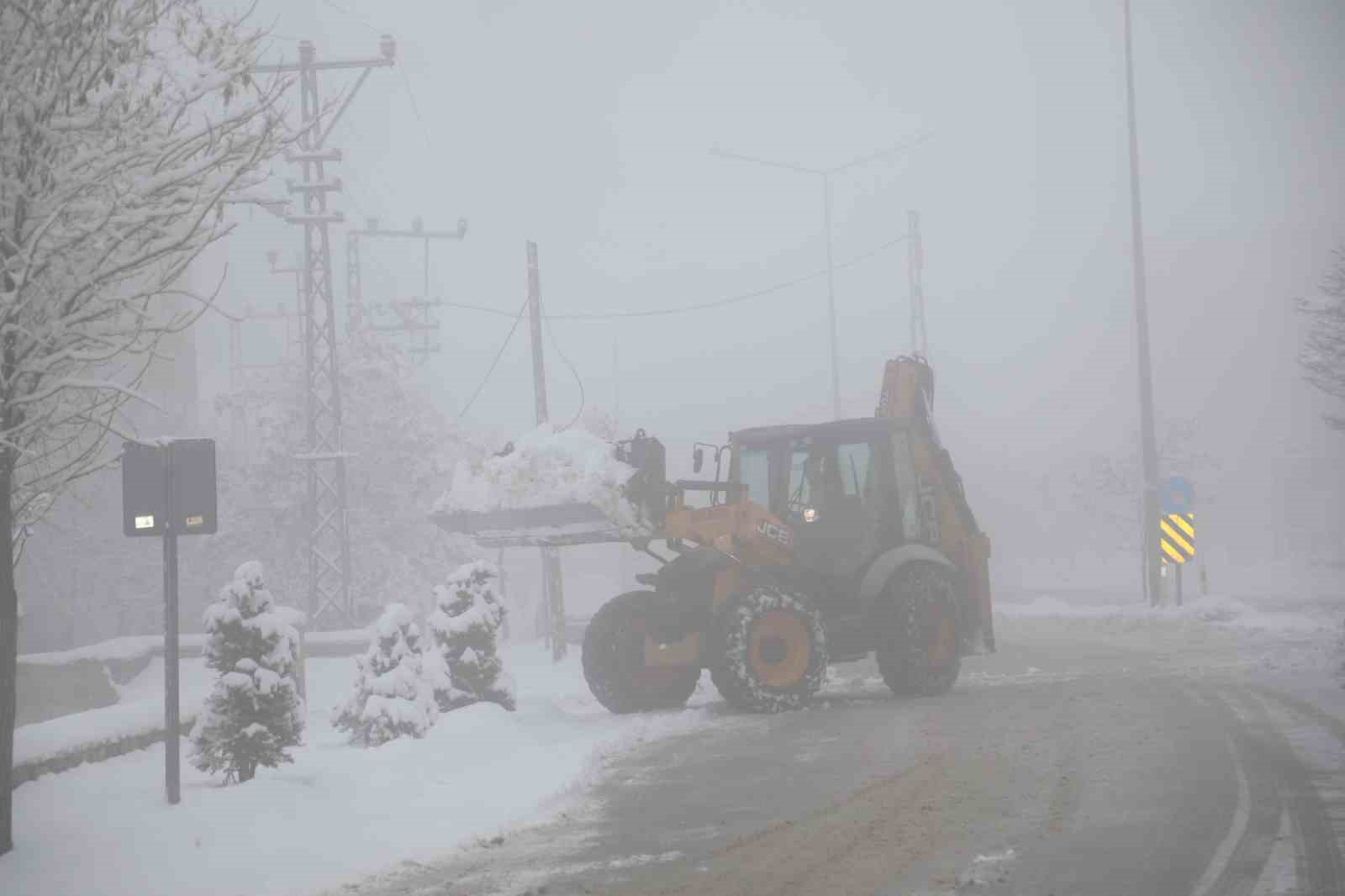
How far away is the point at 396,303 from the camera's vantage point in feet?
158

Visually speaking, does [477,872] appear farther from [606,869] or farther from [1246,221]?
[1246,221]

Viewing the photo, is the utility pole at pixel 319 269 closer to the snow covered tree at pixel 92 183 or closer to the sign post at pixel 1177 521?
the sign post at pixel 1177 521

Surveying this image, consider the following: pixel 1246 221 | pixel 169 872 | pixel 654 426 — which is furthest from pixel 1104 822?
pixel 1246 221

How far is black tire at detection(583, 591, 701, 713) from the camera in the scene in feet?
48.9

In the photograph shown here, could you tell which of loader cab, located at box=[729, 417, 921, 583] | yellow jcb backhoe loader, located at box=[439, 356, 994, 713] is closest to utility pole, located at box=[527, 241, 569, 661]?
yellow jcb backhoe loader, located at box=[439, 356, 994, 713]

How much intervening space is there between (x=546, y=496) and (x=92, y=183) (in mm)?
7486

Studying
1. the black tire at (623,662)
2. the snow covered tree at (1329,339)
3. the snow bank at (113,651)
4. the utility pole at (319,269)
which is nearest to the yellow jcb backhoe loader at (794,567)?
the black tire at (623,662)

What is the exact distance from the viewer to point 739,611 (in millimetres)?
→ 14023

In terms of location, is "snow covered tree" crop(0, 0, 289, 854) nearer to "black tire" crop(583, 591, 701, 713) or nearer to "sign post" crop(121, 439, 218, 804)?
"sign post" crop(121, 439, 218, 804)

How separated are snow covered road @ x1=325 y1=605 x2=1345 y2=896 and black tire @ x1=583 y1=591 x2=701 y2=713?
0.65 m

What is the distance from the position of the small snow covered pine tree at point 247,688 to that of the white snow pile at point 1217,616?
17.6m

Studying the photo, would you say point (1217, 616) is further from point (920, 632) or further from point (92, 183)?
point (92, 183)

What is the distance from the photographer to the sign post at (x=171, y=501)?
925 cm

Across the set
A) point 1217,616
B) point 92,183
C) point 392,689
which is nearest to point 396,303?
point 1217,616
